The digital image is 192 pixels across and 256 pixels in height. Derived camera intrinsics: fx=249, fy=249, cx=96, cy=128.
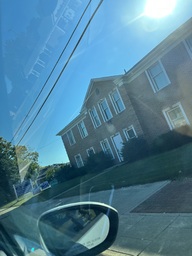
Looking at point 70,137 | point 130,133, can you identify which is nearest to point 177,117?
point 130,133

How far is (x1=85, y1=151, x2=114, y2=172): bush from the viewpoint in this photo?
64.8 ft

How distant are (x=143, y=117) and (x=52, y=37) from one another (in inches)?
400

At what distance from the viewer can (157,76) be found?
15227 mm

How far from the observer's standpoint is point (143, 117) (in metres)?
16.5

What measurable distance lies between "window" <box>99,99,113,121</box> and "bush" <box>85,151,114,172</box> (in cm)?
307

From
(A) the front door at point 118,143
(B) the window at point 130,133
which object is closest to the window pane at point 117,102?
(B) the window at point 130,133

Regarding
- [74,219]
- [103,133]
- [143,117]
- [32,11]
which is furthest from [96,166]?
[74,219]

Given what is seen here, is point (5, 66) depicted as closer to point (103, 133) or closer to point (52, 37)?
point (52, 37)

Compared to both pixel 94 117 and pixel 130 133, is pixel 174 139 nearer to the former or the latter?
pixel 130 133

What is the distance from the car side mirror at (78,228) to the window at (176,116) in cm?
1341

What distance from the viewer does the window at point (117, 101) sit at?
696 inches

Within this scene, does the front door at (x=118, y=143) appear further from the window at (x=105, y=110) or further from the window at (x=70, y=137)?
the window at (x=70, y=137)

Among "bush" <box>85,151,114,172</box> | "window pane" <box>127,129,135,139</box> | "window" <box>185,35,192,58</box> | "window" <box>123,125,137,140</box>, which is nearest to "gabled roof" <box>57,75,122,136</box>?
"window" <box>123,125,137,140</box>

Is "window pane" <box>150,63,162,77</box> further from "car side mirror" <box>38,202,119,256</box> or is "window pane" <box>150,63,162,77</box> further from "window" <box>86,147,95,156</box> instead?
"car side mirror" <box>38,202,119,256</box>
